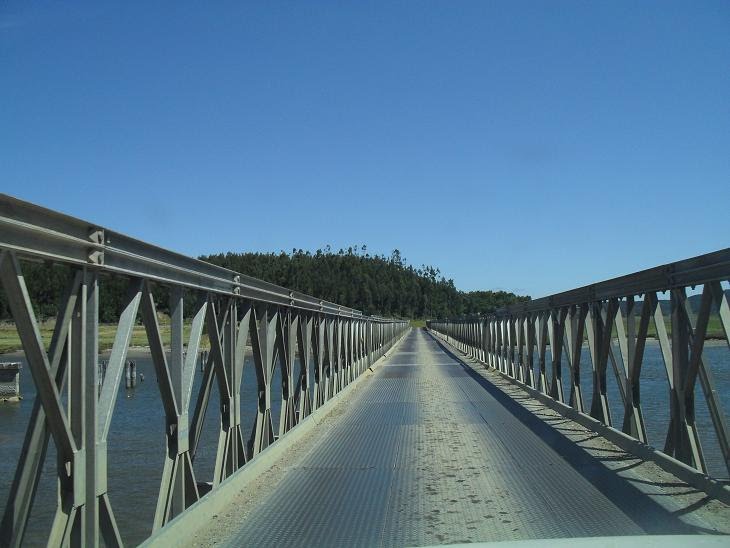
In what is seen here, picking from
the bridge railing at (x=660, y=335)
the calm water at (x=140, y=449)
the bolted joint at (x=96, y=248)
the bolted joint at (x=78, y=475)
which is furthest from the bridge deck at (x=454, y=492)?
the bolted joint at (x=96, y=248)

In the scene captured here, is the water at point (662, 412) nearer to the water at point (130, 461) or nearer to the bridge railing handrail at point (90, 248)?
the bridge railing handrail at point (90, 248)

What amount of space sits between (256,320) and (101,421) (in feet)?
14.9

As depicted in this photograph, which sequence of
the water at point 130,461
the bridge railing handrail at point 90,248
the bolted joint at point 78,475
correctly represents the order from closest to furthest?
1. the bridge railing handrail at point 90,248
2. the bolted joint at point 78,475
3. the water at point 130,461

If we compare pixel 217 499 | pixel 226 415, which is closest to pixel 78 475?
pixel 217 499

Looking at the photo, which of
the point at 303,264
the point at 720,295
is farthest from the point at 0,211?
the point at 303,264

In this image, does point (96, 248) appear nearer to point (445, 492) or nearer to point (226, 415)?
point (226, 415)

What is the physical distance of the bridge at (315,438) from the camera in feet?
14.4

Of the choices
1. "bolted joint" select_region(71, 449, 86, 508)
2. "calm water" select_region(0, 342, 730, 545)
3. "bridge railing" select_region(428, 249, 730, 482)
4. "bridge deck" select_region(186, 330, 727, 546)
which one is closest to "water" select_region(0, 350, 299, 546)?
"calm water" select_region(0, 342, 730, 545)

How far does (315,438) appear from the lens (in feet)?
36.5

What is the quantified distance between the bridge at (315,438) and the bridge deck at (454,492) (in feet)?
0.10

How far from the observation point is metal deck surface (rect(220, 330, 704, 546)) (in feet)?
19.2

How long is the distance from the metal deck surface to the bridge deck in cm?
1

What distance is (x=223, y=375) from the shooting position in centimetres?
744

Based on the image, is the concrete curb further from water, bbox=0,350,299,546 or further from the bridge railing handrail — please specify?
the bridge railing handrail
